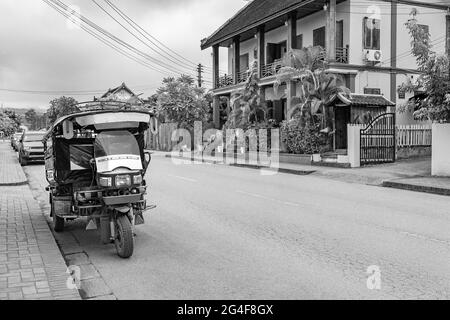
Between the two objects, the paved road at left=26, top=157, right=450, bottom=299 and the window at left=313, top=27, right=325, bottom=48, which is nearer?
the paved road at left=26, top=157, right=450, bottom=299

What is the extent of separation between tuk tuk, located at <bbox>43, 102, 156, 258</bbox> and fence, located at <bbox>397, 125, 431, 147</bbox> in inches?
615

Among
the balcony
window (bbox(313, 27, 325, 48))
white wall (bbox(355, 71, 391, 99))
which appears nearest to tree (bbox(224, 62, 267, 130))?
the balcony

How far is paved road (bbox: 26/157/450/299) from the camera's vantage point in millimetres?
5070

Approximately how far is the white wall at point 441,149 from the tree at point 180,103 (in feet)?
71.4

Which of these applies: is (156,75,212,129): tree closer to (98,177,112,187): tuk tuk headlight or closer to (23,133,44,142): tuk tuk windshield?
(23,133,44,142): tuk tuk windshield

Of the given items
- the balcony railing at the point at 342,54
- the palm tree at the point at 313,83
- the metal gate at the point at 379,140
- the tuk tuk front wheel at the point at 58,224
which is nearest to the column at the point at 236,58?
the balcony railing at the point at 342,54

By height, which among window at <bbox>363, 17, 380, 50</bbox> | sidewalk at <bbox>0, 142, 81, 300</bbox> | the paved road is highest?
window at <bbox>363, 17, 380, 50</bbox>

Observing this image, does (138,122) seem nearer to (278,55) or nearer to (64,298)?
(64,298)

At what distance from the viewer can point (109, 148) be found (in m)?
6.70

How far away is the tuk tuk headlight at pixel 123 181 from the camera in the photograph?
21.1 ft

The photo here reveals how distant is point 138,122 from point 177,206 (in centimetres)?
364

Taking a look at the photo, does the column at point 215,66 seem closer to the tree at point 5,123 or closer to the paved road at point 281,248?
the paved road at point 281,248

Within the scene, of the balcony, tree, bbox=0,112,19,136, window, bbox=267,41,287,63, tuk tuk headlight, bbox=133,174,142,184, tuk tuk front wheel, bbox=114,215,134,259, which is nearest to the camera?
tuk tuk front wheel, bbox=114,215,134,259

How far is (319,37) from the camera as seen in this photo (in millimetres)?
27312
